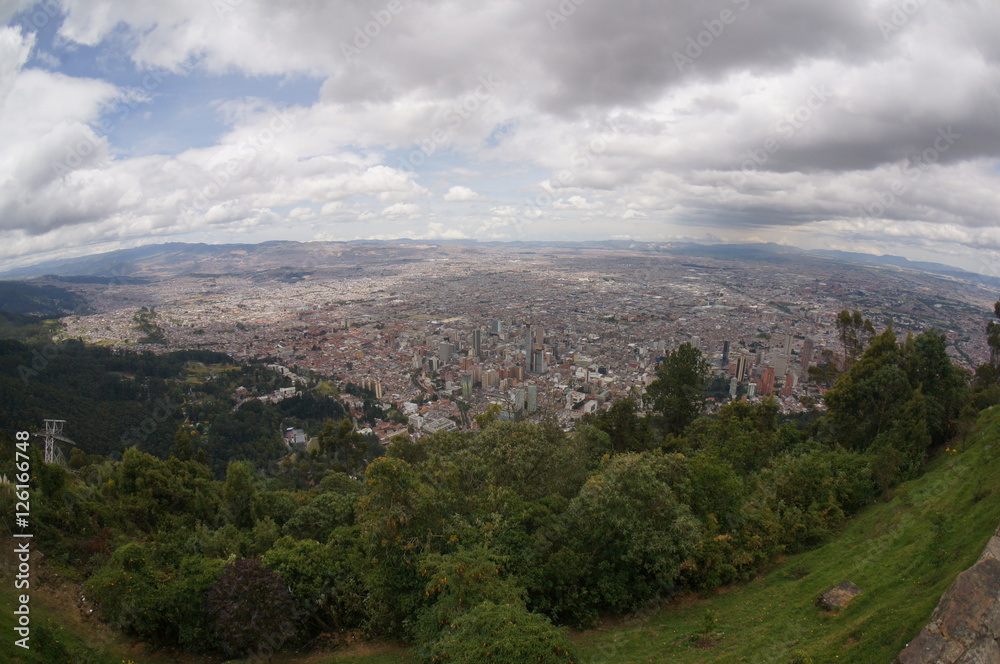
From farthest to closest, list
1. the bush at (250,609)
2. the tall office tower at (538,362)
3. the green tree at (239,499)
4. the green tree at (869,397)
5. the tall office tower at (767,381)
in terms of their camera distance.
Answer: the tall office tower at (538,362), the tall office tower at (767,381), the green tree at (869,397), the green tree at (239,499), the bush at (250,609)

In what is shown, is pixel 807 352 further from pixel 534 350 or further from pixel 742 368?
pixel 534 350

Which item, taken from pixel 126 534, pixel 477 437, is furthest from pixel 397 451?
pixel 126 534

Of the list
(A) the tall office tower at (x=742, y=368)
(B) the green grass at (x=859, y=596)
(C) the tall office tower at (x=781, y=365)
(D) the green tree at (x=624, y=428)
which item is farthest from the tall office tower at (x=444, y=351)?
(B) the green grass at (x=859, y=596)

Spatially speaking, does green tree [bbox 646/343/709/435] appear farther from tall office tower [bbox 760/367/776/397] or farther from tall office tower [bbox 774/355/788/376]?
tall office tower [bbox 774/355/788/376]

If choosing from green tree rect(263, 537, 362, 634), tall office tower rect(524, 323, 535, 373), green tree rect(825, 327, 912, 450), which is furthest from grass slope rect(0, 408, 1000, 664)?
tall office tower rect(524, 323, 535, 373)

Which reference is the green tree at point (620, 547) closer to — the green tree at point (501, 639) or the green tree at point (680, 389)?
the green tree at point (501, 639)
